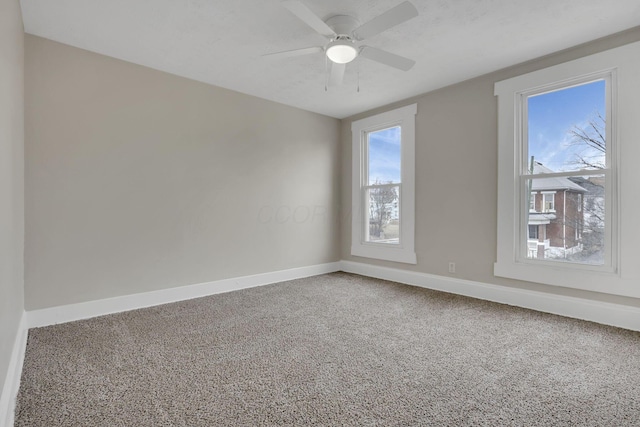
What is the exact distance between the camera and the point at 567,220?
3062mm

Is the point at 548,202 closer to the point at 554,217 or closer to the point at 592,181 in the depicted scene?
the point at 554,217

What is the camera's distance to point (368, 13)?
2.43 metres

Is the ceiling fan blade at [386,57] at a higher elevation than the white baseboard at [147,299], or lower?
higher

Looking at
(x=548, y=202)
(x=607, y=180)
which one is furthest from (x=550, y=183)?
(x=607, y=180)

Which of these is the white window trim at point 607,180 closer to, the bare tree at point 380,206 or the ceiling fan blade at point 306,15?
the bare tree at point 380,206

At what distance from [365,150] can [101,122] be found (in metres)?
3.33

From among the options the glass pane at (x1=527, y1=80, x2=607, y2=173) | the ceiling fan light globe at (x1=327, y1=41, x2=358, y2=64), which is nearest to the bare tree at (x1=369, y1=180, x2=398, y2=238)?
the glass pane at (x1=527, y1=80, x2=607, y2=173)

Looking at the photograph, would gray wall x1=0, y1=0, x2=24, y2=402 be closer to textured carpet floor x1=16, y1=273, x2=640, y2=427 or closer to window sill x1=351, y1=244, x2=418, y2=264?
textured carpet floor x1=16, y1=273, x2=640, y2=427

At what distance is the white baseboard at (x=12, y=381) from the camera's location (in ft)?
4.65

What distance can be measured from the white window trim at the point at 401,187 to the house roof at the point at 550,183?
1.36 metres

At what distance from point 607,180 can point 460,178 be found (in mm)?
1291

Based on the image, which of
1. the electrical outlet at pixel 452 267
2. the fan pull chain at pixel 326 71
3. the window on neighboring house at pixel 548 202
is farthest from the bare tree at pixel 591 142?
the fan pull chain at pixel 326 71

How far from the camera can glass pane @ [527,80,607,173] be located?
9.48 ft

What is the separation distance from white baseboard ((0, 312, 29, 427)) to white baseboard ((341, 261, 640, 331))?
12.2ft
